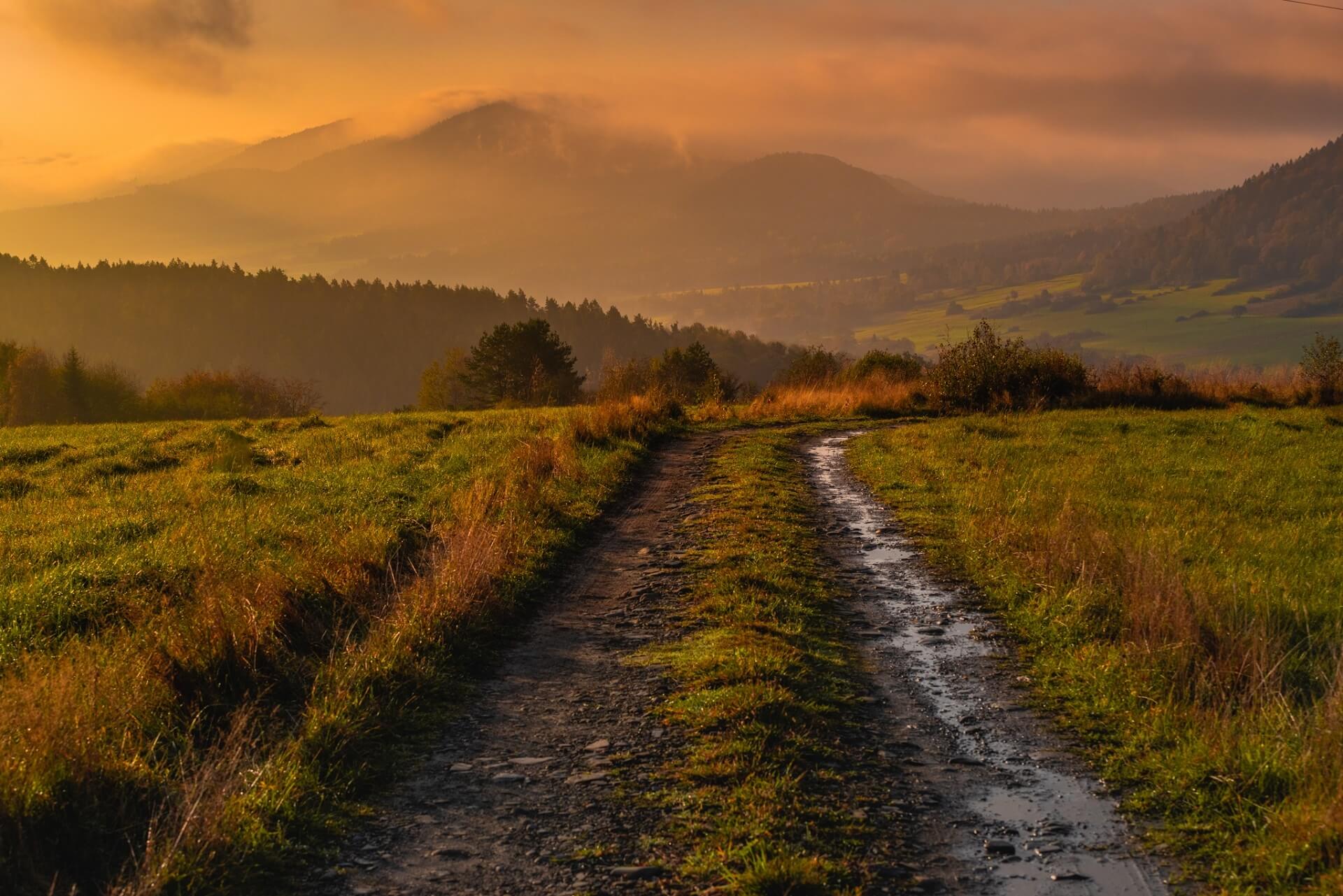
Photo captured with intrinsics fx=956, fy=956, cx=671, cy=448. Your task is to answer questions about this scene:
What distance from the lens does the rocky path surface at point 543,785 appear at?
467 cm

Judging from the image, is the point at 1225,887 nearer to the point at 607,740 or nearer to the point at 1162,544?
the point at 607,740

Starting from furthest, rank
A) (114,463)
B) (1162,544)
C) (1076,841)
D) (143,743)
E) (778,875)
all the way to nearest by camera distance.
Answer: (114,463) < (1162,544) < (143,743) < (1076,841) < (778,875)

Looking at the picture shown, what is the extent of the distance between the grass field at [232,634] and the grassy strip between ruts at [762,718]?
191cm

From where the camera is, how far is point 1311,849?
457 cm

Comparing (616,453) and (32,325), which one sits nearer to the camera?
(616,453)

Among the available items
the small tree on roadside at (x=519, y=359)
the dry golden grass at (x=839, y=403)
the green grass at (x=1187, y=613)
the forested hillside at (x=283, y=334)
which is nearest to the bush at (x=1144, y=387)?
the dry golden grass at (x=839, y=403)

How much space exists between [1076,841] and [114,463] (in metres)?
19.9

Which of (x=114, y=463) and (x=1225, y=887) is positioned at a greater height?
(x=114, y=463)

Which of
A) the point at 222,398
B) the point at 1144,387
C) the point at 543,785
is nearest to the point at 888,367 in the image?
the point at 1144,387

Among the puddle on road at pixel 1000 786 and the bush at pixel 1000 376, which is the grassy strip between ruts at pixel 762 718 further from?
the bush at pixel 1000 376

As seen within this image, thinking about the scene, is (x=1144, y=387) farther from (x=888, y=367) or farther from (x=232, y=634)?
(x=232, y=634)

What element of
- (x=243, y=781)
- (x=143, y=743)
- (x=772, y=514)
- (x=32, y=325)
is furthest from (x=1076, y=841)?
(x=32, y=325)

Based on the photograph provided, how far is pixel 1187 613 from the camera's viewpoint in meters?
7.53

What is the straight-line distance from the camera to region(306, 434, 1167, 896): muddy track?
467cm
